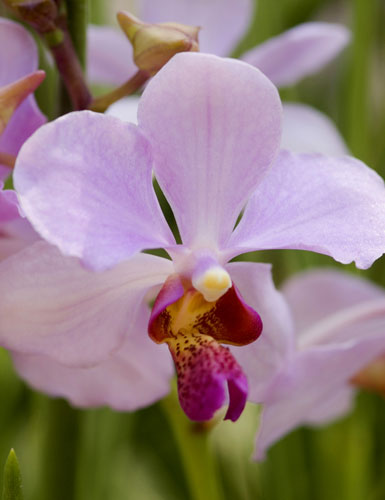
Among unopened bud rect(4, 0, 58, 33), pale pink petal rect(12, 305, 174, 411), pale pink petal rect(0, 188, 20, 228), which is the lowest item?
pale pink petal rect(12, 305, 174, 411)

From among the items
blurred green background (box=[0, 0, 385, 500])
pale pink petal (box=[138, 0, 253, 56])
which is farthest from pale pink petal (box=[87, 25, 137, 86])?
blurred green background (box=[0, 0, 385, 500])

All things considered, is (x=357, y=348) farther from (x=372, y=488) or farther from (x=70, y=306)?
(x=372, y=488)

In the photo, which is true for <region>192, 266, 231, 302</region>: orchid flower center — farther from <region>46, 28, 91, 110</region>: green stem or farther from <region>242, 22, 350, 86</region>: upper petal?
<region>242, 22, 350, 86</region>: upper petal

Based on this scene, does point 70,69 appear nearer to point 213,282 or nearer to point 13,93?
point 13,93

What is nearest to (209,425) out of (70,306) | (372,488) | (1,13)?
(70,306)

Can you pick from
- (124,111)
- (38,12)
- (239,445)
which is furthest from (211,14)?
(239,445)

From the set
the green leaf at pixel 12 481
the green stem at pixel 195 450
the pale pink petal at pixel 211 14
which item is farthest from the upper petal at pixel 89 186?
the pale pink petal at pixel 211 14
